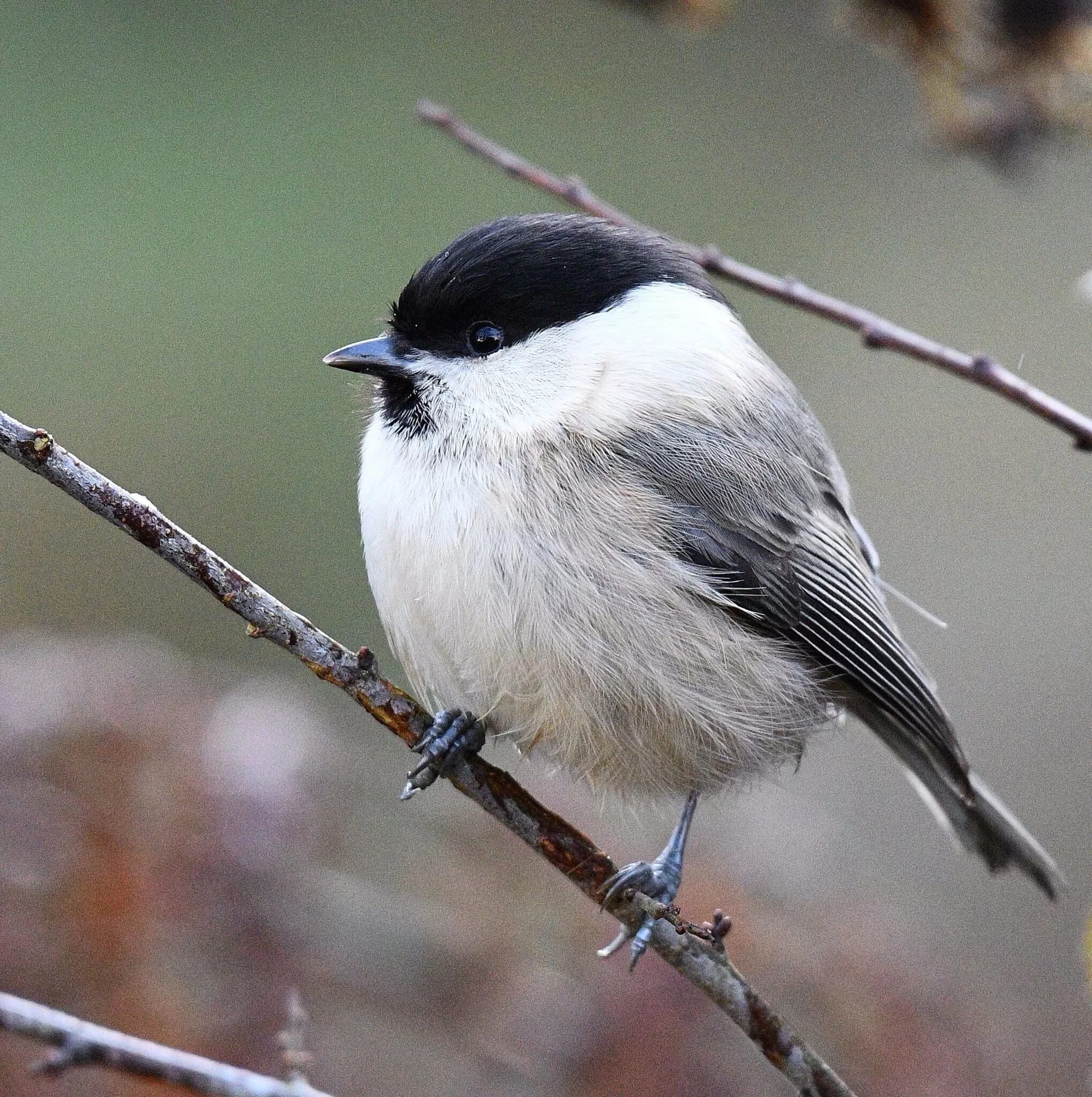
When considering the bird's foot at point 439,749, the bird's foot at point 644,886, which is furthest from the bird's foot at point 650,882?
the bird's foot at point 439,749

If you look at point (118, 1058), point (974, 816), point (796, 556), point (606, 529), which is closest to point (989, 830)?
point (974, 816)

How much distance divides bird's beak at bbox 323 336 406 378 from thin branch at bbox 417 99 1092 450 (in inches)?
13.8

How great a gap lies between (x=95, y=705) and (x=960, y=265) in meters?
5.06

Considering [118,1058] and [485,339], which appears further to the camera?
[485,339]

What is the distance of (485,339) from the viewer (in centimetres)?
232

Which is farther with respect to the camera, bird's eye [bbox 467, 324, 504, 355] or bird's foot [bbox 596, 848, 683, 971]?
bird's eye [bbox 467, 324, 504, 355]

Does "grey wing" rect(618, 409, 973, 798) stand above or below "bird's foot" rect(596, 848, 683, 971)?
above

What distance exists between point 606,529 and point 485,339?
15.8 inches

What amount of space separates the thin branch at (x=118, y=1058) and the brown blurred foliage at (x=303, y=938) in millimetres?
827

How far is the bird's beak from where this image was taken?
7.54 feet

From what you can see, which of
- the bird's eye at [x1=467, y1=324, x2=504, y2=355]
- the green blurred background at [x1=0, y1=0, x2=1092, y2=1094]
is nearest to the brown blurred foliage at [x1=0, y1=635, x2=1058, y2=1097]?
the green blurred background at [x1=0, y1=0, x2=1092, y2=1094]

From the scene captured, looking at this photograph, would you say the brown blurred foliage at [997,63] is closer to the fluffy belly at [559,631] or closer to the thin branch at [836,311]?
the thin branch at [836,311]

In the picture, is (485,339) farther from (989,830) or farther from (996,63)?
(989,830)

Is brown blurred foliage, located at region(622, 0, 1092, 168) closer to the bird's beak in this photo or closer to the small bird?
the small bird
